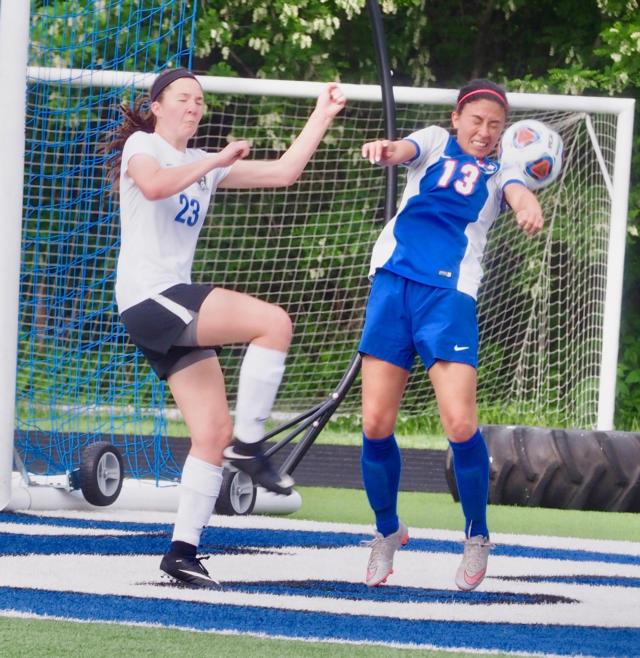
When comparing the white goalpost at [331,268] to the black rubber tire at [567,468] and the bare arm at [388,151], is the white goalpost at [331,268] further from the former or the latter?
the bare arm at [388,151]

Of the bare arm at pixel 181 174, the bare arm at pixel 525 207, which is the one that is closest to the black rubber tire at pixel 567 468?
the bare arm at pixel 525 207

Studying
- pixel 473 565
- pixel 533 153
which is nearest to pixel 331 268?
pixel 533 153

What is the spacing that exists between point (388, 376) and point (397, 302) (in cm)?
24

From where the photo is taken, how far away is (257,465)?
390cm

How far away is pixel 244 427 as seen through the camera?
155 inches

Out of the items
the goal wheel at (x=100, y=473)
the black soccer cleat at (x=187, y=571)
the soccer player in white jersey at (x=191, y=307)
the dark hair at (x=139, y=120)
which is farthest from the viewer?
the goal wheel at (x=100, y=473)

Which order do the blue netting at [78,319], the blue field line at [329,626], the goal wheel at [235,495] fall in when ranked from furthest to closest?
1. the blue netting at [78,319]
2. the goal wheel at [235,495]
3. the blue field line at [329,626]

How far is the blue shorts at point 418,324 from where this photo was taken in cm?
415

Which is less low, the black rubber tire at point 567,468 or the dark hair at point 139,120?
the dark hair at point 139,120

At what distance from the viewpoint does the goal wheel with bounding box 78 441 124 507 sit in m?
5.66

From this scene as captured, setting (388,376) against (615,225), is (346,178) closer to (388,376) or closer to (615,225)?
(615,225)

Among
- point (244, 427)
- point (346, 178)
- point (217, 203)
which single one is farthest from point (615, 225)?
point (244, 427)

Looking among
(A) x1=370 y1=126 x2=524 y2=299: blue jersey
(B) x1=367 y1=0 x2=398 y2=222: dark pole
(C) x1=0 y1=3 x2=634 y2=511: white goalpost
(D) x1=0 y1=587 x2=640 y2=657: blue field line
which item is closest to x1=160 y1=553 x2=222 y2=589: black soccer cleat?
(D) x1=0 y1=587 x2=640 y2=657: blue field line

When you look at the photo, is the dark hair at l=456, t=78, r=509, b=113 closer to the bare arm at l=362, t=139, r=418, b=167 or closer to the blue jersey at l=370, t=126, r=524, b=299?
the blue jersey at l=370, t=126, r=524, b=299
